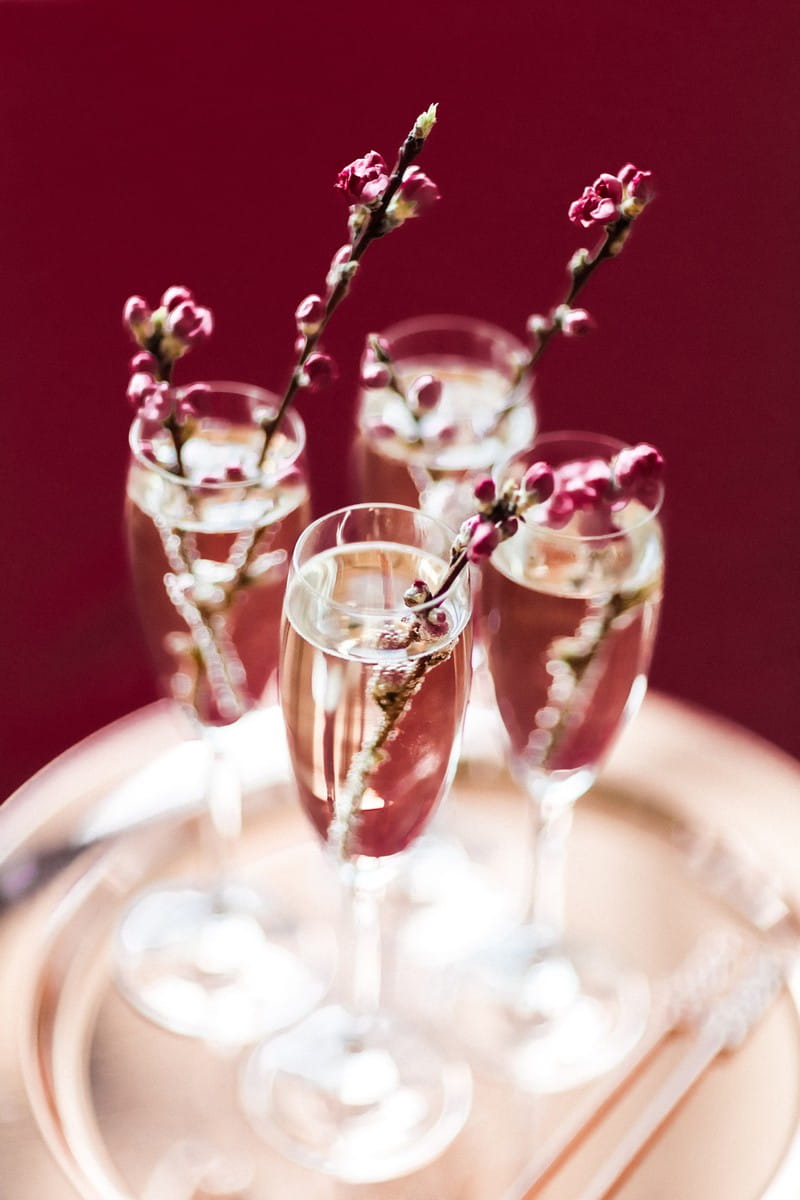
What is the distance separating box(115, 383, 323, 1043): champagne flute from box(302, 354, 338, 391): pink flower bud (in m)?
0.05

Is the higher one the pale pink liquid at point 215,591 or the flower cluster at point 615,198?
the flower cluster at point 615,198

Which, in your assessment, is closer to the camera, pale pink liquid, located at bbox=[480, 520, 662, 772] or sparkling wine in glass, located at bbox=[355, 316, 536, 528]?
pale pink liquid, located at bbox=[480, 520, 662, 772]

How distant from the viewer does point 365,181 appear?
836 mm

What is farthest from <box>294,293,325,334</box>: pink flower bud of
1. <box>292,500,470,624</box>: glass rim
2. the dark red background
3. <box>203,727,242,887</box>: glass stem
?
the dark red background

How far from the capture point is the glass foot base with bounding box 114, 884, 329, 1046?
114cm

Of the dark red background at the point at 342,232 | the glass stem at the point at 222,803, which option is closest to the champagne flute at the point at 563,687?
the glass stem at the point at 222,803

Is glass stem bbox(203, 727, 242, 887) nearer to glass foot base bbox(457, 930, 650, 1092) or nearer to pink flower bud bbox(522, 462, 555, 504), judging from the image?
glass foot base bbox(457, 930, 650, 1092)

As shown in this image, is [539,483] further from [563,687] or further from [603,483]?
[563,687]

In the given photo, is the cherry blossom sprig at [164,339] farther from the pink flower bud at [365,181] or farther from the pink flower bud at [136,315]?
the pink flower bud at [365,181]

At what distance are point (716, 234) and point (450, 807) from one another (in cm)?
95

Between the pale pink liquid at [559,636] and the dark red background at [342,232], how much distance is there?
945 millimetres

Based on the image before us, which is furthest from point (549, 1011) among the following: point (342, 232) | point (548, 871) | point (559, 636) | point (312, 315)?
point (342, 232)

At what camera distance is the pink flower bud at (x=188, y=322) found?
2.90 feet

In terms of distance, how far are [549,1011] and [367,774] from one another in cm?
40
